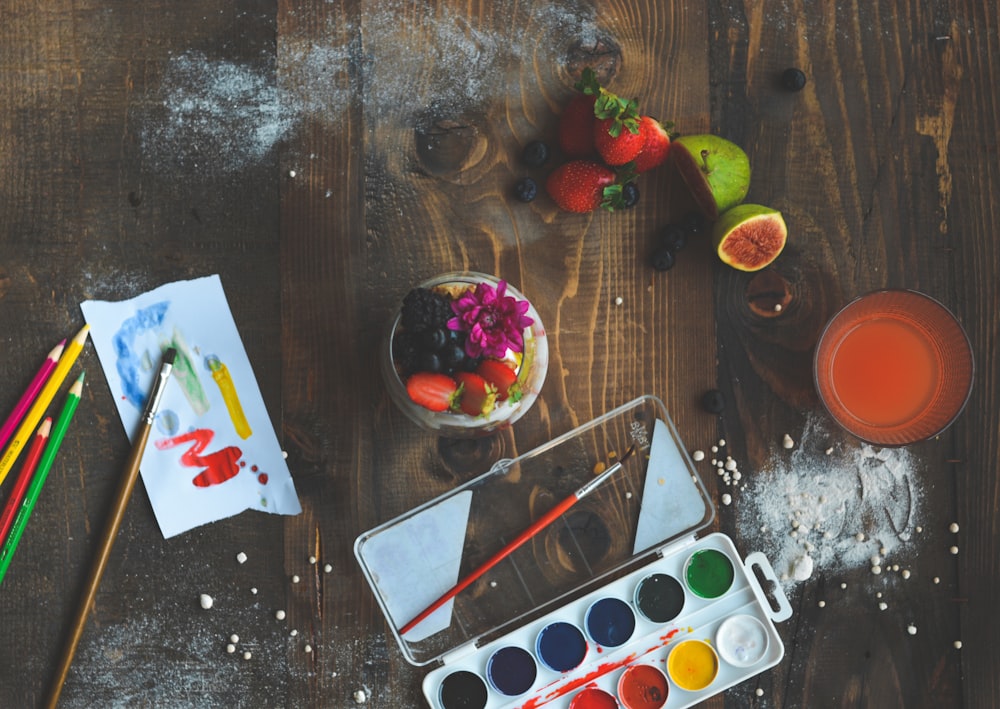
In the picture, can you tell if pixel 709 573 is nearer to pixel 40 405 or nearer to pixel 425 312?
pixel 425 312

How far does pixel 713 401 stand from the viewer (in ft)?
4.63

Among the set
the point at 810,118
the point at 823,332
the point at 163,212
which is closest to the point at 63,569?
the point at 163,212

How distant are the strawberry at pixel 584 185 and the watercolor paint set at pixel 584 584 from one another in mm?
317

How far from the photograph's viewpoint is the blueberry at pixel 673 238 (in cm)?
140

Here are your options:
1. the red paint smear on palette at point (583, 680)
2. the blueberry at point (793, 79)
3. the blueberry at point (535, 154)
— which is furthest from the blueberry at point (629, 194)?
the red paint smear on palette at point (583, 680)

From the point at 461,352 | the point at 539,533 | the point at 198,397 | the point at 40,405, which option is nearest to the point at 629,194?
the point at 461,352

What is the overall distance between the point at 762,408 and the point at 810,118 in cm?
47

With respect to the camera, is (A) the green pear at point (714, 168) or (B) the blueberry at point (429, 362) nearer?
(B) the blueberry at point (429, 362)

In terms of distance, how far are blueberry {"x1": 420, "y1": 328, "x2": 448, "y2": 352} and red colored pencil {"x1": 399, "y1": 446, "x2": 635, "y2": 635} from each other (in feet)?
1.26

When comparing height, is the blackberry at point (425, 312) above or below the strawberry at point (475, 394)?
above

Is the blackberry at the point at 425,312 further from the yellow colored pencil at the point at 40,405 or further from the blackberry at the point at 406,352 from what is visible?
the yellow colored pencil at the point at 40,405

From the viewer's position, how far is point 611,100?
1.31 meters

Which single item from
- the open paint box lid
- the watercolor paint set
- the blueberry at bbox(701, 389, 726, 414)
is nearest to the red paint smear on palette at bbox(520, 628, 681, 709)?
the watercolor paint set

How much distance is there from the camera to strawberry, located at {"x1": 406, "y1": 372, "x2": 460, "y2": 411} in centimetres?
116
